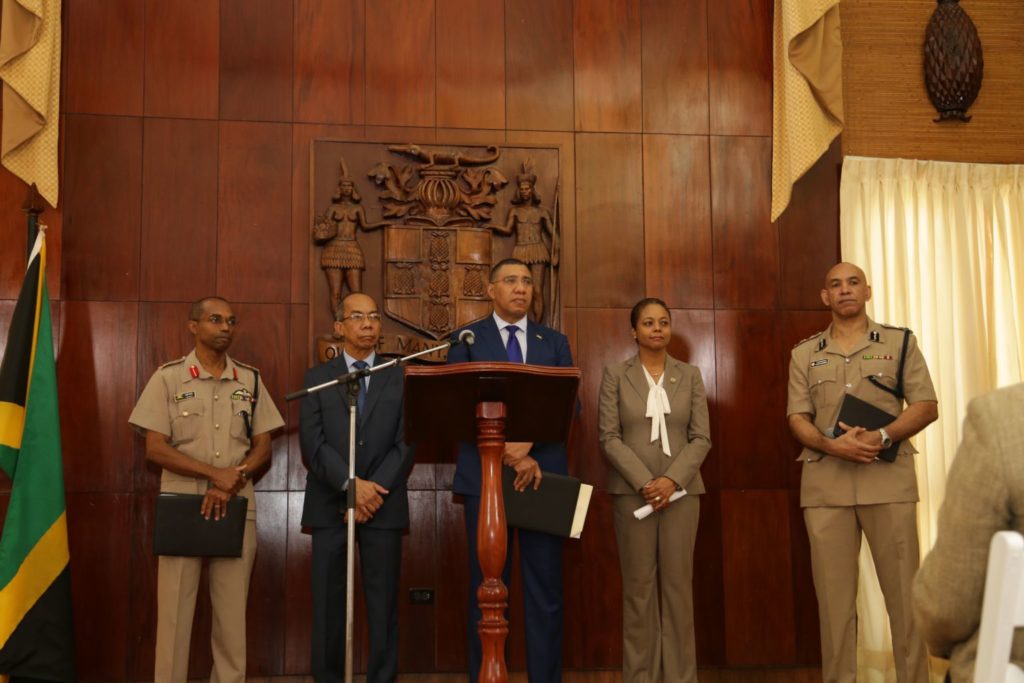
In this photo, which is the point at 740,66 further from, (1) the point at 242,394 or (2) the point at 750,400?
(1) the point at 242,394

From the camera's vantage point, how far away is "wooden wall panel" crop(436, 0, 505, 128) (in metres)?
5.91

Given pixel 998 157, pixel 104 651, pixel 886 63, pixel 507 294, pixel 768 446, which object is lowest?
pixel 104 651

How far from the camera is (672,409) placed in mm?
5145

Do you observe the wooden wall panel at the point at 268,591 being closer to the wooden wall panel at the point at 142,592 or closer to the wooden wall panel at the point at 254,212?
the wooden wall panel at the point at 142,592

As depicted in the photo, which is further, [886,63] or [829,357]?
[886,63]

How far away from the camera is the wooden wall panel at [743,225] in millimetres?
5973

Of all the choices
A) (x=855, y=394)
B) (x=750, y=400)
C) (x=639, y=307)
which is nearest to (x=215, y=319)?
(x=639, y=307)

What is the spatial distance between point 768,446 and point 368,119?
9.44 feet

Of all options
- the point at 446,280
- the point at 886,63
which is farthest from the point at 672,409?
the point at 886,63

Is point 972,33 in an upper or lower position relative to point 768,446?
upper

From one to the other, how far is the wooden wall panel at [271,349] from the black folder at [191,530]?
2.27 feet

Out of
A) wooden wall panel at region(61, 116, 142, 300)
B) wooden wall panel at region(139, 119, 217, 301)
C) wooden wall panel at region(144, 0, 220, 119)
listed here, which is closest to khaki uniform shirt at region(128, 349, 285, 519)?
wooden wall panel at region(139, 119, 217, 301)

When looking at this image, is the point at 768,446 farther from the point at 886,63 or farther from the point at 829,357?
the point at 886,63

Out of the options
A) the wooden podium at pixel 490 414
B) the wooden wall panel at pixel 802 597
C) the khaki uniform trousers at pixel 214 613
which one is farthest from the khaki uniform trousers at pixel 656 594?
the khaki uniform trousers at pixel 214 613
